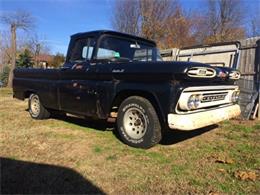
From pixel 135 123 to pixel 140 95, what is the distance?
48 cm

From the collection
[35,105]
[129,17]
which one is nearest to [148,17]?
[129,17]

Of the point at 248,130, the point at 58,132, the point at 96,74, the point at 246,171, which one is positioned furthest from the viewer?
the point at 248,130

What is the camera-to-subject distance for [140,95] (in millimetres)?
4750

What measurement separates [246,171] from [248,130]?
269 centimetres

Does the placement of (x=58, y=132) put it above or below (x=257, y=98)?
below

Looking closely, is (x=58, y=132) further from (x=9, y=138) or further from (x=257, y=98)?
(x=257, y=98)

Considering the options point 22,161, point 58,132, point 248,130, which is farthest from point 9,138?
point 248,130

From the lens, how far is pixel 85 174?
12.3 ft

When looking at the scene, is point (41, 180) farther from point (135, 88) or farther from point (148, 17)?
point (148, 17)

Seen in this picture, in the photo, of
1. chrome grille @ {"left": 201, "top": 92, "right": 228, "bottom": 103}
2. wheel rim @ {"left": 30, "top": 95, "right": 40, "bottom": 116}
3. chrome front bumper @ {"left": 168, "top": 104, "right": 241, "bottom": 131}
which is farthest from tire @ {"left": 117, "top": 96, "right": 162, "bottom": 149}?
wheel rim @ {"left": 30, "top": 95, "right": 40, "bottom": 116}

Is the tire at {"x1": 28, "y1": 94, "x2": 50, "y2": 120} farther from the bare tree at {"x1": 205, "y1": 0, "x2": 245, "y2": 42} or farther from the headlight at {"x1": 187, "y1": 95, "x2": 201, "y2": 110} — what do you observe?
the bare tree at {"x1": 205, "y1": 0, "x2": 245, "y2": 42}

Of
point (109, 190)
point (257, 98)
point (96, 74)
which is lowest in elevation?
point (109, 190)

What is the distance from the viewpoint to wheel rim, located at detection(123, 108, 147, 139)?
15.5 ft

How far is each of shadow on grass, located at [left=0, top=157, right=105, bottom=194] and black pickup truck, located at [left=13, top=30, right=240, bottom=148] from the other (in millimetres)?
1424
